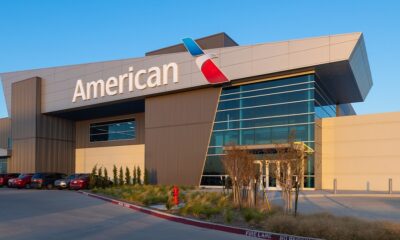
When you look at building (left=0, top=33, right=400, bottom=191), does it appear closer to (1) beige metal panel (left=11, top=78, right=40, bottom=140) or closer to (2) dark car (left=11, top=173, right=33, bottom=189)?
(1) beige metal panel (left=11, top=78, right=40, bottom=140)

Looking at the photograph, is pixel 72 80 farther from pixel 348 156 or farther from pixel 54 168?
pixel 348 156

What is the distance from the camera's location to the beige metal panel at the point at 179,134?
34.4 metres

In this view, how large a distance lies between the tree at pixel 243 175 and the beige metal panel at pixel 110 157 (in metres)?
27.8

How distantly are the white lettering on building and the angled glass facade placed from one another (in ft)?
17.8

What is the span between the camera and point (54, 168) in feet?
158

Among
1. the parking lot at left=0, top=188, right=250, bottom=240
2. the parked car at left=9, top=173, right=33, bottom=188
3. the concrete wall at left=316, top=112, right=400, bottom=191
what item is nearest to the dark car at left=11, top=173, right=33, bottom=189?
the parked car at left=9, top=173, right=33, bottom=188

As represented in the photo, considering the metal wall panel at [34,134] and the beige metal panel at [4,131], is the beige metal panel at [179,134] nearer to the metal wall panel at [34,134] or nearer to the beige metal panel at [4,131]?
the metal wall panel at [34,134]

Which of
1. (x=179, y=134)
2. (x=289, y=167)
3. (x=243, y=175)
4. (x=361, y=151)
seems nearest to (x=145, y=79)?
(x=179, y=134)

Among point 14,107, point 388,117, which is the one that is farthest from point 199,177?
point 14,107

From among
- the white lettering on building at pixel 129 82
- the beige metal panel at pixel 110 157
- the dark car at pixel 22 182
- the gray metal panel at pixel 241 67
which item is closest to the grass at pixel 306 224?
the gray metal panel at pixel 241 67

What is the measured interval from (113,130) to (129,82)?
1070 cm

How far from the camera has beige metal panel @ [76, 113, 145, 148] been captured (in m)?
44.7

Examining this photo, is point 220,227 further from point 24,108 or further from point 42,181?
point 24,108

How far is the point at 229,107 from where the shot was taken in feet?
109
